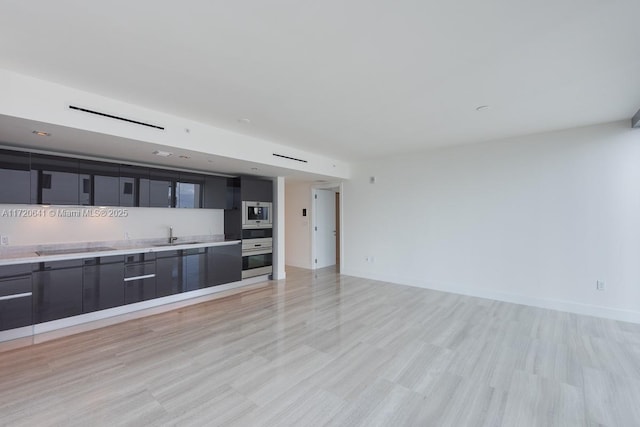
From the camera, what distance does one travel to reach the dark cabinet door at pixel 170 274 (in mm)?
4102

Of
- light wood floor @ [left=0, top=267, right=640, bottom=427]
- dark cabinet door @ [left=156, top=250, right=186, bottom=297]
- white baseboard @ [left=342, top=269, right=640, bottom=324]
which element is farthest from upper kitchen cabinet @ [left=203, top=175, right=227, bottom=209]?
white baseboard @ [left=342, top=269, right=640, bottom=324]

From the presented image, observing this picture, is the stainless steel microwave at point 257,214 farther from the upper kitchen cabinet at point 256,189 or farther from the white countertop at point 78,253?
the white countertop at point 78,253

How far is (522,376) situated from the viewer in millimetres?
2393

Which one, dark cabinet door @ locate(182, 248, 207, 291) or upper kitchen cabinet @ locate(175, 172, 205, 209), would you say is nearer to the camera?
dark cabinet door @ locate(182, 248, 207, 291)

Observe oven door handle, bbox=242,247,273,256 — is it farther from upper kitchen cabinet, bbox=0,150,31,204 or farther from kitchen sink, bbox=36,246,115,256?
upper kitchen cabinet, bbox=0,150,31,204

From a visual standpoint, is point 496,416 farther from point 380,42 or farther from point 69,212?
point 69,212

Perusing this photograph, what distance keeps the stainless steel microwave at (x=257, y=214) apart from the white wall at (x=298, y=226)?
4.83ft

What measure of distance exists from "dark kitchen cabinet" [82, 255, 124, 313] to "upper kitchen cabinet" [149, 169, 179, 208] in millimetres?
986

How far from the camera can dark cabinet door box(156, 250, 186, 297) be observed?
4102 millimetres

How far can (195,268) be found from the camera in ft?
14.9

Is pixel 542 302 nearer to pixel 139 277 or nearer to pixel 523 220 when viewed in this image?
pixel 523 220

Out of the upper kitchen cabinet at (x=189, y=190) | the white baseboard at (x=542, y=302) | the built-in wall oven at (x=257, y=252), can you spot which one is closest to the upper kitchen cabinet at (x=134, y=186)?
the upper kitchen cabinet at (x=189, y=190)

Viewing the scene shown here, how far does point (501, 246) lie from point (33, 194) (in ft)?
21.2

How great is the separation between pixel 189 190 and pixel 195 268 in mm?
1314
